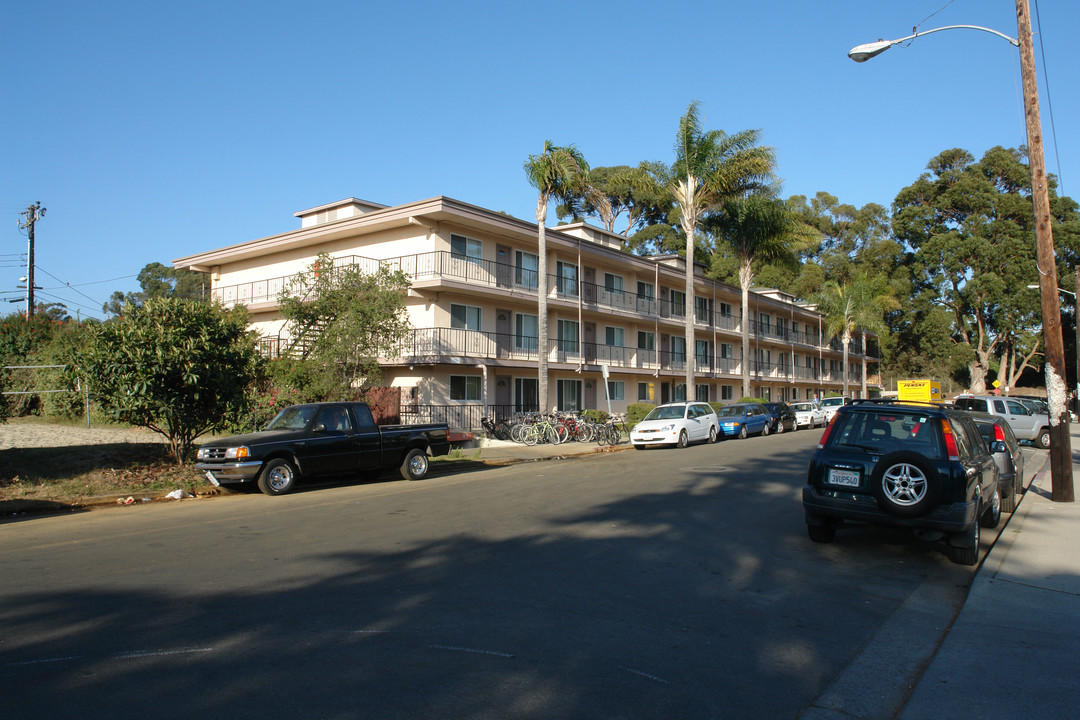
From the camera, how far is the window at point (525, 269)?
107 feet

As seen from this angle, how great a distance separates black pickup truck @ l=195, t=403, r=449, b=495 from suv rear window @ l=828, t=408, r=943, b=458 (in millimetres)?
9330

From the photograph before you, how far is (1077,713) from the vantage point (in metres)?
4.30

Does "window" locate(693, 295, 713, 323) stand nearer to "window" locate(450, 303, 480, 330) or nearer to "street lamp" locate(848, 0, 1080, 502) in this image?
"window" locate(450, 303, 480, 330)

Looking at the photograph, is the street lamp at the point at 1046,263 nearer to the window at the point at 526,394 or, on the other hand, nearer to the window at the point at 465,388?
the window at the point at 465,388

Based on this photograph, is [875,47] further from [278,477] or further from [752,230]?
[752,230]

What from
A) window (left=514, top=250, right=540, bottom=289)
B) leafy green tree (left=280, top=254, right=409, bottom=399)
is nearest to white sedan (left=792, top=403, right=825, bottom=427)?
window (left=514, top=250, right=540, bottom=289)

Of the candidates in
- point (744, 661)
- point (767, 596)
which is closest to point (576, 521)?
point (767, 596)

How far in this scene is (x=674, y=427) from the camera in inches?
990

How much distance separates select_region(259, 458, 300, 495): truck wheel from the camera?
1354cm

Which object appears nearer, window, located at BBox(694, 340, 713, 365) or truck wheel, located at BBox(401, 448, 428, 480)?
truck wheel, located at BBox(401, 448, 428, 480)

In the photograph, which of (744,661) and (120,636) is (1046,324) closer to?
(744,661)

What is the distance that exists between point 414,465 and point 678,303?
32635mm

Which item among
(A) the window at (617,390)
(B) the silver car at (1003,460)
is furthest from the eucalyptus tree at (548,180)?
(B) the silver car at (1003,460)

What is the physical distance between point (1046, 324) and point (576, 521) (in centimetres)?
911
